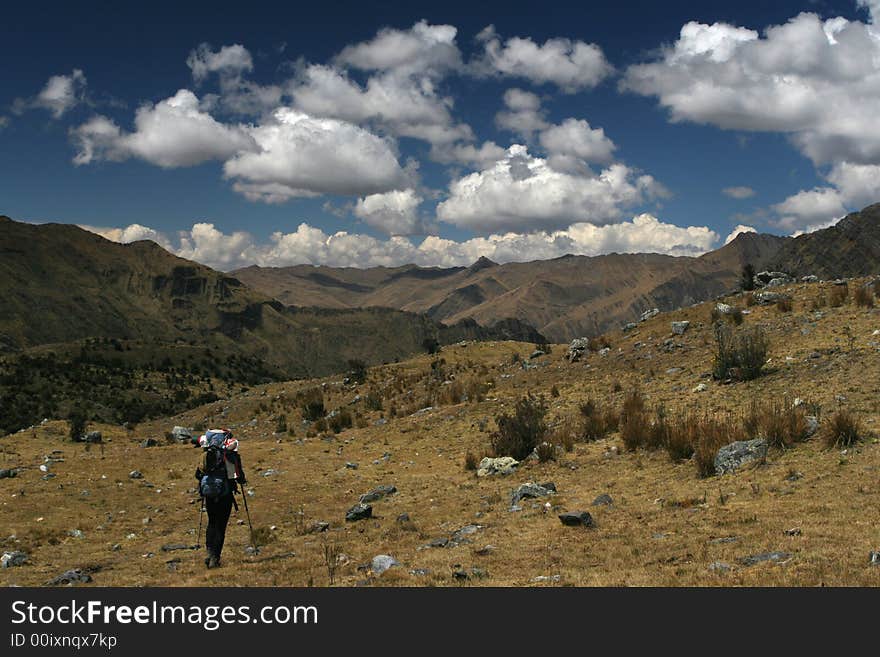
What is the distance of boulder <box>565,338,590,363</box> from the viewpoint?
28.4m

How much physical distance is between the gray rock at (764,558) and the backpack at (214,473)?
775 centimetres

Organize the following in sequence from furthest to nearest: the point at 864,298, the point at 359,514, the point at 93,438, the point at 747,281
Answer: the point at 747,281
the point at 93,438
the point at 864,298
the point at 359,514

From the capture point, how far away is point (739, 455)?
36.6ft

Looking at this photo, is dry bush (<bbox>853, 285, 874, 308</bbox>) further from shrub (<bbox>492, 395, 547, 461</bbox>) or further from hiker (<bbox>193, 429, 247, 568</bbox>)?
hiker (<bbox>193, 429, 247, 568</bbox>)

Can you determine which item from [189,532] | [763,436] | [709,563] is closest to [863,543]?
[709,563]

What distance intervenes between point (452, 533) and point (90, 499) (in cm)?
1076

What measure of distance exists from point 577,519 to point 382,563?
3.30m

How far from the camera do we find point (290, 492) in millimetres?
15039

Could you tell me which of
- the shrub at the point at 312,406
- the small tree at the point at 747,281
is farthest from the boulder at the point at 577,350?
the small tree at the point at 747,281

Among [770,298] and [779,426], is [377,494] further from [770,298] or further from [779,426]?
[770,298]

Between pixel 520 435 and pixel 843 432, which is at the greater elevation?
pixel 843 432

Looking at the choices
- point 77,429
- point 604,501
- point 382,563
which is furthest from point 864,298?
point 77,429
